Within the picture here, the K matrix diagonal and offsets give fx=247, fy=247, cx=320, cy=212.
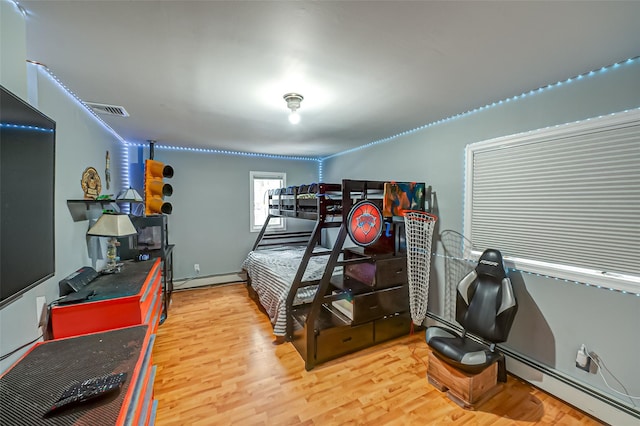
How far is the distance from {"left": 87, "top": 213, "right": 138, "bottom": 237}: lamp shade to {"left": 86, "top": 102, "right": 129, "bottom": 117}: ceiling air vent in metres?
1.08

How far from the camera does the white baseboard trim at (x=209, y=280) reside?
4535 millimetres

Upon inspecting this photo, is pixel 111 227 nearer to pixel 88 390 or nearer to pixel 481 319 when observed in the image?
pixel 88 390

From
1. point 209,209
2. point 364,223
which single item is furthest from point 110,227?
point 209,209

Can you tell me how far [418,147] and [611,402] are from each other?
2814mm

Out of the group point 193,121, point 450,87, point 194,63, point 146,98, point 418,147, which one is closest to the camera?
point 194,63

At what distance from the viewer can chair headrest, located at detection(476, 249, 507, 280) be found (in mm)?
2248

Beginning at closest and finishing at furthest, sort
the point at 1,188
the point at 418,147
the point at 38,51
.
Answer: the point at 1,188
the point at 38,51
the point at 418,147

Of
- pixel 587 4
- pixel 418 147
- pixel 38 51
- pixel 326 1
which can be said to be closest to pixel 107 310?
pixel 38 51

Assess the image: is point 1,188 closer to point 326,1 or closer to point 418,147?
point 326,1

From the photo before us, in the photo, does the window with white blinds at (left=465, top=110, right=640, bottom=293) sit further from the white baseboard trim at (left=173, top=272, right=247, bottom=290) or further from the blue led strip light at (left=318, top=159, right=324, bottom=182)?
the white baseboard trim at (left=173, top=272, right=247, bottom=290)

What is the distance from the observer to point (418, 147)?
329 cm

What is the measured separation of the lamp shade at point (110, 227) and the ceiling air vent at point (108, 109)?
1.08 m

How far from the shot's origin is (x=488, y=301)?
2240 millimetres

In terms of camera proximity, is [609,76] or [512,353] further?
[512,353]
